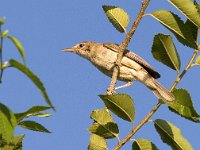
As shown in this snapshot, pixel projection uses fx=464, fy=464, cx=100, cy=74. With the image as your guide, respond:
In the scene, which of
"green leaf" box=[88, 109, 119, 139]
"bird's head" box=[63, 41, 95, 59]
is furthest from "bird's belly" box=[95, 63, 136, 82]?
"green leaf" box=[88, 109, 119, 139]

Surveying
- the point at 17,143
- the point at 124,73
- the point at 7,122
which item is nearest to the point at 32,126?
the point at 17,143

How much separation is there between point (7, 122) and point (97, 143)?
1.66m

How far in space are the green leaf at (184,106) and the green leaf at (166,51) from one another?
29.0 inches

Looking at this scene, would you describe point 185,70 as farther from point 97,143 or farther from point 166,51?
point 97,143

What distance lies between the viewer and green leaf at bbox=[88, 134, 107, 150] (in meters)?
3.95

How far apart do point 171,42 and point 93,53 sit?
6493mm

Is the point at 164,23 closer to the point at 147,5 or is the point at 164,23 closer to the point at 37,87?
the point at 147,5

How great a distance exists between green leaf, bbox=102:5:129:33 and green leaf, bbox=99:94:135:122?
1344 millimetres

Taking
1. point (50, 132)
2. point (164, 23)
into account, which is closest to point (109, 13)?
point (164, 23)

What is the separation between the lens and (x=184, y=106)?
12.0 feet

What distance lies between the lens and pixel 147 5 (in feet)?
14.0

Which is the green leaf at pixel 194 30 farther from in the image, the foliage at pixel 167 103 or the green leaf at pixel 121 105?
the green leaf at pixel 121 105

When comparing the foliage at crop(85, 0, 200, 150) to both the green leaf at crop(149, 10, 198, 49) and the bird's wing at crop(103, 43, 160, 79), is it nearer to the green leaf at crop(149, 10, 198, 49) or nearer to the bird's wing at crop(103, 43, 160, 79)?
the green leaf at crop(149, 10, 198, 49)

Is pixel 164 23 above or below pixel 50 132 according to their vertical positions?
above
